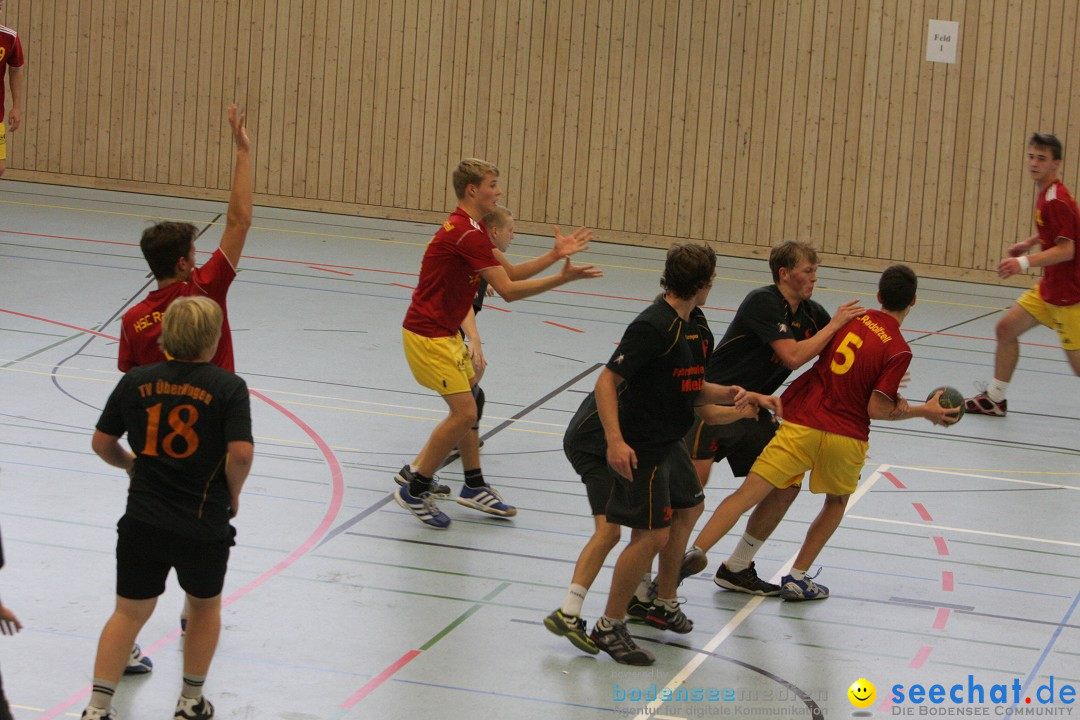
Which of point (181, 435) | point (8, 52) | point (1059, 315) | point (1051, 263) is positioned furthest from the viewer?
point (8, 52)

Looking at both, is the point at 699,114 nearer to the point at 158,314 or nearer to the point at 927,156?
the point at 927,156

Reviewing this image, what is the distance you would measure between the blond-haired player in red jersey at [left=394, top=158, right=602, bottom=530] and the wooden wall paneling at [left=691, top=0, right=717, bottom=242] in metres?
8.46

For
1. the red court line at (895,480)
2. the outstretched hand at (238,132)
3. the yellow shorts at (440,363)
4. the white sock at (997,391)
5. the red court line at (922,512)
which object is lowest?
the red court line at (922,512)

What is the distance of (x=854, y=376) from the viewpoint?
16.9 feet

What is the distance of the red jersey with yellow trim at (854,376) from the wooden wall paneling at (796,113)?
9121 mm

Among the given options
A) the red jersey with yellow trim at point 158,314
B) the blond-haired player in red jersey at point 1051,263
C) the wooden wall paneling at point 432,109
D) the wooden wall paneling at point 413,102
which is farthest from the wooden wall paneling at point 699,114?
the red jersey with yellow trim at point 158,314

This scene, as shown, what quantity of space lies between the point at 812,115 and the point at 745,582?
376 inches

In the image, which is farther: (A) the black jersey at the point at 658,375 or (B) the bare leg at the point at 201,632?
(A) the black jersey at the point at 658,375

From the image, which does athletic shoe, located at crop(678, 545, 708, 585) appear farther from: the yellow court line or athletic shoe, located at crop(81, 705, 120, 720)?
the yellow court line

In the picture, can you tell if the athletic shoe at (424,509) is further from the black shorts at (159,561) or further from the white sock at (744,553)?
the black shorts at (159,561)

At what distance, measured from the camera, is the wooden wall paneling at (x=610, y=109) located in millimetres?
14305

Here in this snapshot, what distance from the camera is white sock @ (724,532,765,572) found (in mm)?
5375

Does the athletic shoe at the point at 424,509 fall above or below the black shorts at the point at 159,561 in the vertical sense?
below

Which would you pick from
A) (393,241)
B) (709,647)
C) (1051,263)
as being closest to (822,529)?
(709,647)
